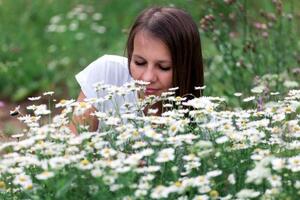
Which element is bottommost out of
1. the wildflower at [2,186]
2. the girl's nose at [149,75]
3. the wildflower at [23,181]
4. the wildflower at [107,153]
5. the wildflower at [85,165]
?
the wildflower at [2,186]

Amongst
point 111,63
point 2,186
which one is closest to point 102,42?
point 111,63

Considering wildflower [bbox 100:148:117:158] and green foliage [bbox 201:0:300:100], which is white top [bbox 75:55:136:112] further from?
wildflower [bbox 100:148:117:158]

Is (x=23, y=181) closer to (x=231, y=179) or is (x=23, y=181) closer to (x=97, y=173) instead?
(x=97, y=173)

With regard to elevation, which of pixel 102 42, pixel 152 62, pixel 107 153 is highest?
pixel 152 62

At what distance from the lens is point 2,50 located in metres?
5.83

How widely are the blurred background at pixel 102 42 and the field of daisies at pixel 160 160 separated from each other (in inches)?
61.0

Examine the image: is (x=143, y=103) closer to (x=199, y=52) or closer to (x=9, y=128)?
(x=199, y=52)

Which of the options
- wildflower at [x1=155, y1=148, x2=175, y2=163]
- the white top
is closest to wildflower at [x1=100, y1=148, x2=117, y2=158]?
wildflower at [x1=155, y1=148, x2=175, y2=163]

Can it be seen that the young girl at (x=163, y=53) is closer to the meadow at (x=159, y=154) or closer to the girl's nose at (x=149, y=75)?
the girl's nose at (x=149, y=75)

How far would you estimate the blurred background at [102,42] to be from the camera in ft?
14.2

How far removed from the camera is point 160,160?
216 centimetres

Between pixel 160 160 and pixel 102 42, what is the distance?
4137 millimetres

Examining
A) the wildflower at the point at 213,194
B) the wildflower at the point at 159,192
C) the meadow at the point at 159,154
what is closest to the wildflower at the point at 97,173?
the meadow at the point at 159,154

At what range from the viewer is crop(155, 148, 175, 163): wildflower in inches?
85.2
